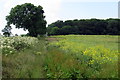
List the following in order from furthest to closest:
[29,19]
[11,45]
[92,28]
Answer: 1. [92,28]
2. [29,19]
3. [11,45]

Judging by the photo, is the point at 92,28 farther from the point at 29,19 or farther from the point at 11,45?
the point at 11,45

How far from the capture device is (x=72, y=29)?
78.5 meters

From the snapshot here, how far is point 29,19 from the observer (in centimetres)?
4672

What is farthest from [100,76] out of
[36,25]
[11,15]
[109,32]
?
[109,32]

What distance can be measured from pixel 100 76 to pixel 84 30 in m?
73.4

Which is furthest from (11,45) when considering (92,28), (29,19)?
(92,28)

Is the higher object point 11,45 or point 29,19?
point 29,19

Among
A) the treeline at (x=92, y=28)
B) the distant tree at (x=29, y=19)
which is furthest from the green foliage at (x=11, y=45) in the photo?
the treeline at (x=92, y=28)

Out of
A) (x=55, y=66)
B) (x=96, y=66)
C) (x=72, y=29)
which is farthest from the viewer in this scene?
(x=72, y=29)

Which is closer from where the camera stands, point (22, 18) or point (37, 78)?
point (37, 78)

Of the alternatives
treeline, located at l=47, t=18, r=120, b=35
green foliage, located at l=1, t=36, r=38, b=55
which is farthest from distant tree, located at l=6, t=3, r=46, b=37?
green foliage, located at l=1, t=36, r=38, b=55

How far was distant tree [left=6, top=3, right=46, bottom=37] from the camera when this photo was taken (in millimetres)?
46706

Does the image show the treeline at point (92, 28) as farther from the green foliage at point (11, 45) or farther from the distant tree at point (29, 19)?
the green foliage at point (11, 45)

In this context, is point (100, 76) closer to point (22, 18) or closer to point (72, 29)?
point (22, 18)
